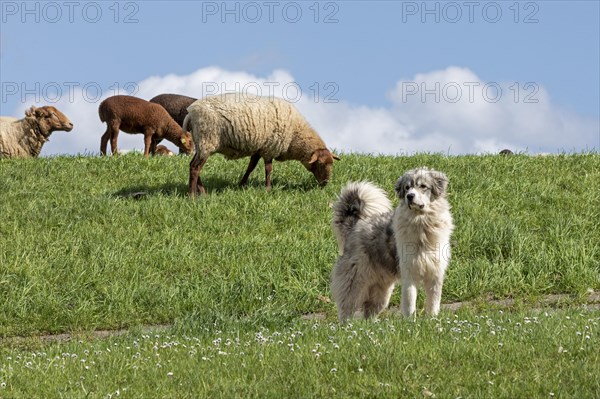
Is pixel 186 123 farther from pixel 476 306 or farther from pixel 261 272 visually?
pixel 476 306

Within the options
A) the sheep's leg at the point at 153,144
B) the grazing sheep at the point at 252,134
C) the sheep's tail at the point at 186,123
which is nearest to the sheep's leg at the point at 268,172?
the grazing sheep at the point at 252,134

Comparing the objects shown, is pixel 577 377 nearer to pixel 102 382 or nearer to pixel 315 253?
pixel 102 382

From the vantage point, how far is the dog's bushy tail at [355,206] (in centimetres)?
1027

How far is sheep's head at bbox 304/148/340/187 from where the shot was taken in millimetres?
18219

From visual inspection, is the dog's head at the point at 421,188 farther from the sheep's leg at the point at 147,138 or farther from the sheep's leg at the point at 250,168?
the sheep's leg at the point at 147,138

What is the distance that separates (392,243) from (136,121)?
18051 mm

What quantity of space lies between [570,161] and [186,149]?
478 inches

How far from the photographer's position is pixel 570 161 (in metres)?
20.2

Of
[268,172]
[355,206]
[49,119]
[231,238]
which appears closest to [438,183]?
[355,206]

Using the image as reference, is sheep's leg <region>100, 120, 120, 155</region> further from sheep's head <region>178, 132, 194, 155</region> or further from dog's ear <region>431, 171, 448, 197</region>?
dog's ear <region>431, 171, 448, 197</region>

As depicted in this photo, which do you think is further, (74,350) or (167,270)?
(167,270)

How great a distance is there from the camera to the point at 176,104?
31.0m

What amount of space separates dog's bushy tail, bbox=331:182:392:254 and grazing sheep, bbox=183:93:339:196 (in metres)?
7.55

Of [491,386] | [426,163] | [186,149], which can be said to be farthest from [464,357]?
[186,149]
